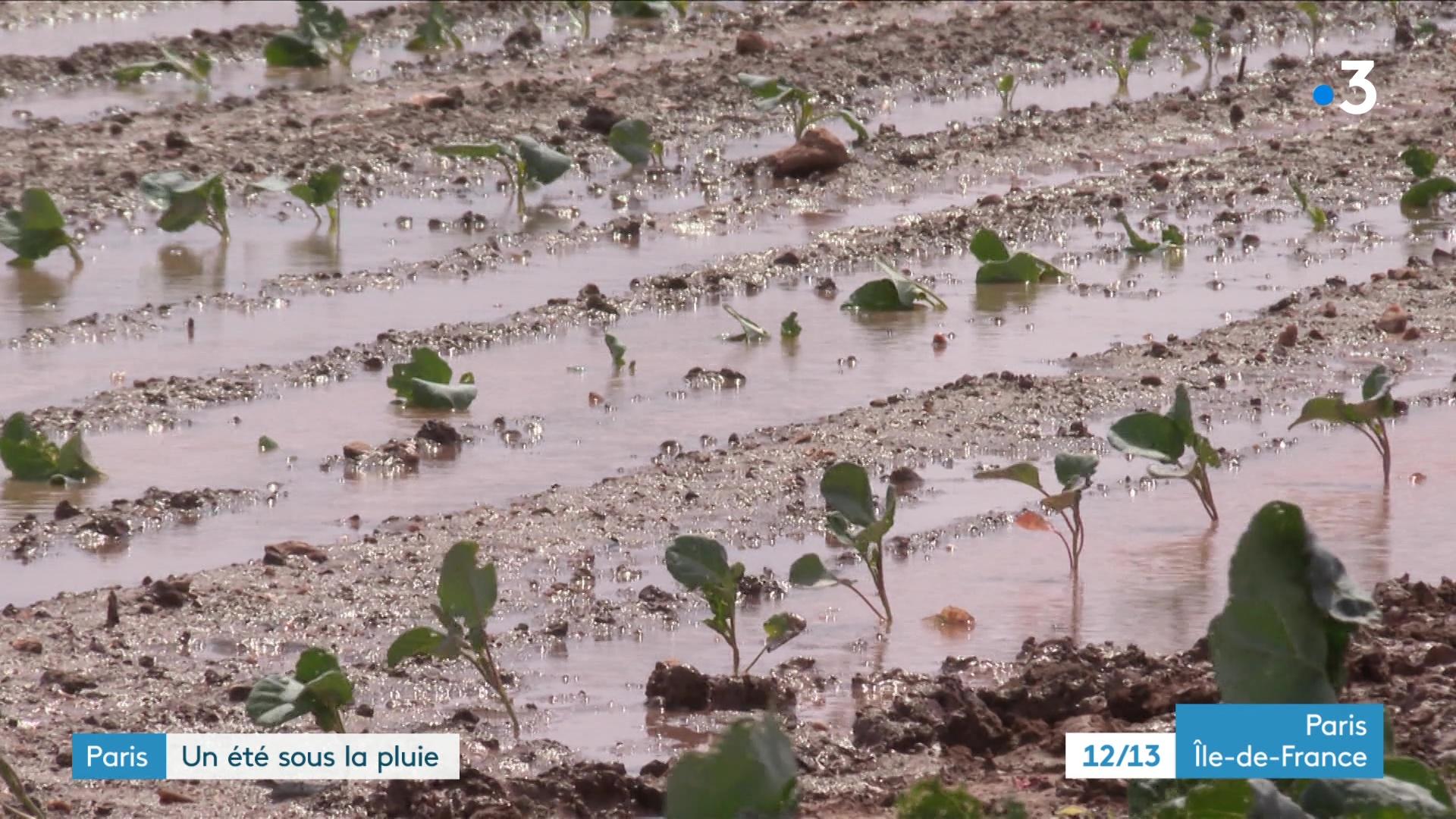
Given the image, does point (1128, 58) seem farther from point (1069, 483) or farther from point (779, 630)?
point (779, 630)

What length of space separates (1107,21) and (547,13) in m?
3.46

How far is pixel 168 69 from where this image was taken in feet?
37.6

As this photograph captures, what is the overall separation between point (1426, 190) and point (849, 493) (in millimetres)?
4903

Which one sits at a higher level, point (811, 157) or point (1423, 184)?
point (811, 157)

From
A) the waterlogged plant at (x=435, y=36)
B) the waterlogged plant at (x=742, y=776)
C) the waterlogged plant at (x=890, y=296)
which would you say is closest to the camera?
the waterlogged plant at (x=742, y=776)

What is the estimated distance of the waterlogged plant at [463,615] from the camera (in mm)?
3895

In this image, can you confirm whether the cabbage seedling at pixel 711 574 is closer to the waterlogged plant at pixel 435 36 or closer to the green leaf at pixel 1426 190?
the green leaf at pixel 1426 190

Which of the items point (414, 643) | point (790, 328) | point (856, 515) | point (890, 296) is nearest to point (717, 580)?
point (856, 515)

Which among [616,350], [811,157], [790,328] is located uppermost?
[811,157]

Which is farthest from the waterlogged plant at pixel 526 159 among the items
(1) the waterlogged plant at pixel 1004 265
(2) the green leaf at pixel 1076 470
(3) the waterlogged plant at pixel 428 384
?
(2) the green leaf at pixel 1076 470

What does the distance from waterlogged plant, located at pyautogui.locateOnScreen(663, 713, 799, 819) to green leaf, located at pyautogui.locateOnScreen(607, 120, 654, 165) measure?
6774 mm

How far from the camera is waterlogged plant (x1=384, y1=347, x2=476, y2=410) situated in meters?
6.12

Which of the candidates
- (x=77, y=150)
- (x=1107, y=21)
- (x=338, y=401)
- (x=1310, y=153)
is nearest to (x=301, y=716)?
(x=338, y=401)

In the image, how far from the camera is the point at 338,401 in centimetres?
630
